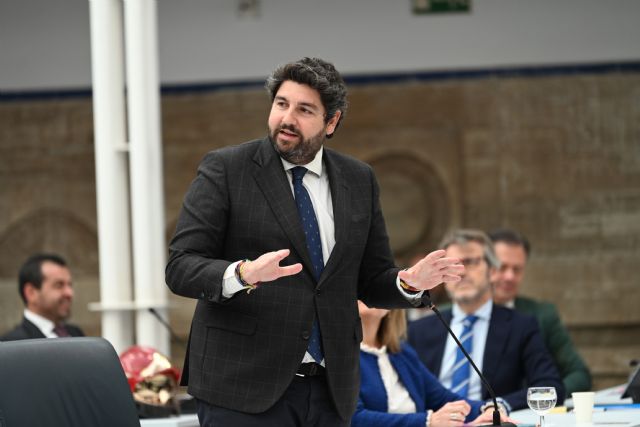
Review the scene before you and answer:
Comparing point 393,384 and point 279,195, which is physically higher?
point 279,195

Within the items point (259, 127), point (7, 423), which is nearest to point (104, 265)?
point (7, 423)

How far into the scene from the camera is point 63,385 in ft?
11.3

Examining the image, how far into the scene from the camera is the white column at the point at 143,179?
6547 mm

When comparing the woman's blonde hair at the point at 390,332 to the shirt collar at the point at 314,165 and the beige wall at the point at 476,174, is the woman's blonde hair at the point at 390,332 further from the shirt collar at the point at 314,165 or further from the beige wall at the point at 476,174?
the beige wall at the point at 476,174

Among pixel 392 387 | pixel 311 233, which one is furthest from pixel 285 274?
pixel 392 387

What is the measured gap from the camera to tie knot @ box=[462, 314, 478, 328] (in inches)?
232

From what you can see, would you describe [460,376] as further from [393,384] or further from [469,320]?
[393,384]

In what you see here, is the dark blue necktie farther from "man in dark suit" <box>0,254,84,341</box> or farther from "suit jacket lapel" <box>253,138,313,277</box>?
"man in dark suit" <box>0,254,84,341</box>

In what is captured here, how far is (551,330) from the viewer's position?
6625mm

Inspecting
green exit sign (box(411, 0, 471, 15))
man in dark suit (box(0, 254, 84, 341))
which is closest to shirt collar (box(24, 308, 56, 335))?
man in dark suit (box(0, 254, 84, 341))

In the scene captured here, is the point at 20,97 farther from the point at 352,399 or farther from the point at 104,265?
the point at 352,399

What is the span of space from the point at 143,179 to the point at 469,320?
6.20 ft

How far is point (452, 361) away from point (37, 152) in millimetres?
5938

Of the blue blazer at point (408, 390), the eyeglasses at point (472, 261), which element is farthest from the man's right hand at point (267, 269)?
the eyeglasses at point (472, 261)
